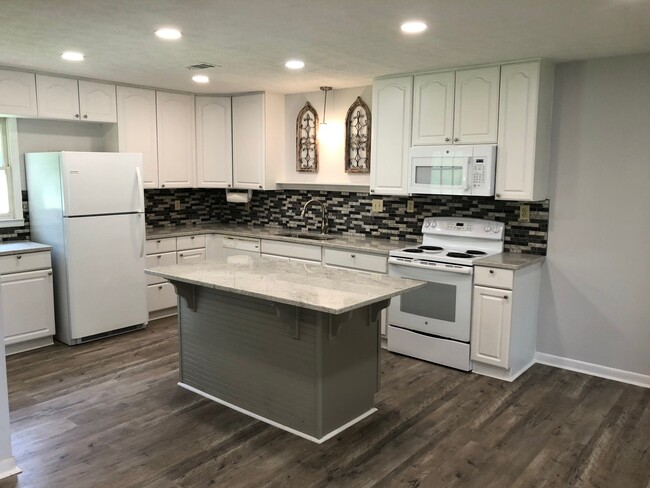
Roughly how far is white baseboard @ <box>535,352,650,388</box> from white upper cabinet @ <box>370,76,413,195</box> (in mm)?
1708

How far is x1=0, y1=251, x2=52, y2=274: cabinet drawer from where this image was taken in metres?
4.25

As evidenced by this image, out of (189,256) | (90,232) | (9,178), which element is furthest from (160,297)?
(9,178)

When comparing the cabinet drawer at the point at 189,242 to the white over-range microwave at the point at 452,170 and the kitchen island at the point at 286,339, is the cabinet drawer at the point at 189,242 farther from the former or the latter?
the white over-range microwave at the point at 452,170

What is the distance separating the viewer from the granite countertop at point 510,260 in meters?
3.77

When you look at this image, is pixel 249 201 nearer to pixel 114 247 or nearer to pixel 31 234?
pixel 114 247

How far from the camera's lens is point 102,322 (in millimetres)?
4719

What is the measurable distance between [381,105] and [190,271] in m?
2.19

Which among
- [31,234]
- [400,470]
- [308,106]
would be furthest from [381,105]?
[31,234]

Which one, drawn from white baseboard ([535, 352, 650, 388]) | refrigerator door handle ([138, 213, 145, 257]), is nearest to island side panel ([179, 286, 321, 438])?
refrigerator door handle ([138, 213, 145, 257])

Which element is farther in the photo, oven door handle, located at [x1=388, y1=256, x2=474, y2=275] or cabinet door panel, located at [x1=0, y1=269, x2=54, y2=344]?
cabinet door panel, located at [x1=0, y1=269, x2=54, y2=344]

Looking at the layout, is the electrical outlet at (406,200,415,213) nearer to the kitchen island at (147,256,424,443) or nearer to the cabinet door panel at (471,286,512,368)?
the cabinet door panel at (471,286,512,368)

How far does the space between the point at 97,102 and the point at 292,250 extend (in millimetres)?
2186

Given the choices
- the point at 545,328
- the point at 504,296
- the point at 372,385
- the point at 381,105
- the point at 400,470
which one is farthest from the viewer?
the point at 381,105

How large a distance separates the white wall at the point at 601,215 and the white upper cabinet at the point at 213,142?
3.23m
